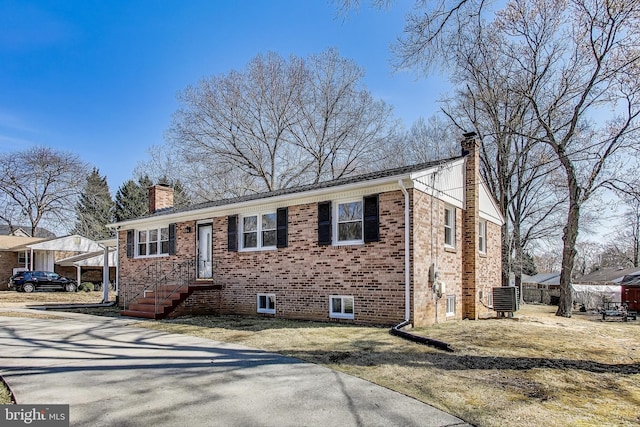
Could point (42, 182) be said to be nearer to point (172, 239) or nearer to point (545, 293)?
point (172, 239)

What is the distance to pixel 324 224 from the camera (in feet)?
39.7

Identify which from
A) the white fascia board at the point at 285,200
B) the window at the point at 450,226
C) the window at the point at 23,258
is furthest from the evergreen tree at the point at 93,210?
the window at the point at 450,226

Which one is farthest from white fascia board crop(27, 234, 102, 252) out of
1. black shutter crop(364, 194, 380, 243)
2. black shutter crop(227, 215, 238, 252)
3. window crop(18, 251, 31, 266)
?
black shutter crop(364, 194, 380, 243)

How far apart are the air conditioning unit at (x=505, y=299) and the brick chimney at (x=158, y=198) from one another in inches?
641

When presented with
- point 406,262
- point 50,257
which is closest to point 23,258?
point 50,257

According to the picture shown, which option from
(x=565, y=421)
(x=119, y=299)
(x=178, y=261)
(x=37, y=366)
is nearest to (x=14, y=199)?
(x=119, y=299)

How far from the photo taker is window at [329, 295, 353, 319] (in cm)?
1158

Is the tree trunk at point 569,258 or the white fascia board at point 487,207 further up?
the white fascia board at point 487,207

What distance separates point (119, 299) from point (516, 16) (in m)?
21.6

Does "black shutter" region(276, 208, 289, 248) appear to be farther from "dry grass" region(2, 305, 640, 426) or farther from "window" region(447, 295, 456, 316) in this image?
"window" region(447, 295, 456, 316)

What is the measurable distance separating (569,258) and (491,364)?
13037 millimetres

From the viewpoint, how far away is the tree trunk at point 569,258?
1712 centimetres

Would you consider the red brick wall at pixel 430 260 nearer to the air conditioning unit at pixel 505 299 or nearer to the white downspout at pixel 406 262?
the white downspout at pixel 406 262

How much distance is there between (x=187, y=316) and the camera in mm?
13734
